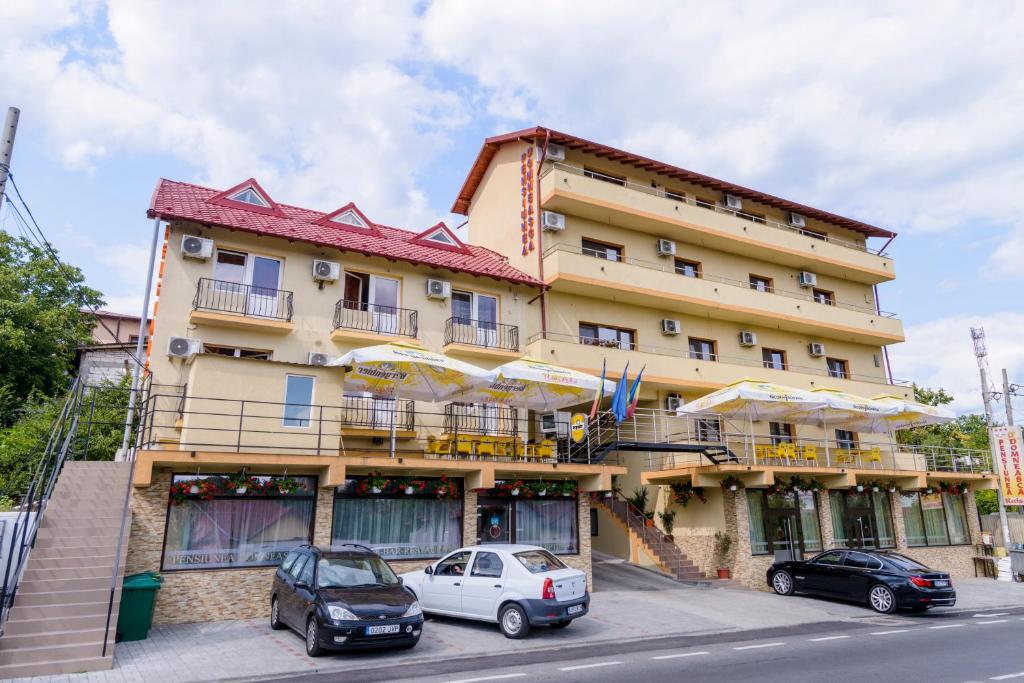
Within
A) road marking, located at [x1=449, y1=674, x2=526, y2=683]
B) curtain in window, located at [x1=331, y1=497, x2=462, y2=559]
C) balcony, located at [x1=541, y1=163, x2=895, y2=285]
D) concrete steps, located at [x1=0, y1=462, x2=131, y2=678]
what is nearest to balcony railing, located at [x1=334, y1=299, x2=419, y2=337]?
curtain in window, located at [x1=331, y1=497, x2=462, y2=559]

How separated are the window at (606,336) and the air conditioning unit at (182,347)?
12.7 meters

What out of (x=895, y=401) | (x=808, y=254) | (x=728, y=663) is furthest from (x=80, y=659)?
(x=808, y=254)

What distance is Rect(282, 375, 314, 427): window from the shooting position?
1481cm

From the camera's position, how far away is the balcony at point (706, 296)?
Answer: 23.2m

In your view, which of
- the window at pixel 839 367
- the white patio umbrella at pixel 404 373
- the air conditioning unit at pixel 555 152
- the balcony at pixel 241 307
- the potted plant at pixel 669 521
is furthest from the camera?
the window at pixel 839 367

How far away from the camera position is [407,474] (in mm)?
15594

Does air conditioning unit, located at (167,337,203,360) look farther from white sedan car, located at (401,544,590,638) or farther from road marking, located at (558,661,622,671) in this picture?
road marking, located at (558,661,622,671)

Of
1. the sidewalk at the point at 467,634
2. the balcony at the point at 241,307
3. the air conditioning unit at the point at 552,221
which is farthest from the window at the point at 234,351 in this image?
the air conditioning unit at the point at 552,221

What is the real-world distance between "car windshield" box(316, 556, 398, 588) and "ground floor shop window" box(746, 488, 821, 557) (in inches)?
521

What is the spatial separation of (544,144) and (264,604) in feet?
60.3

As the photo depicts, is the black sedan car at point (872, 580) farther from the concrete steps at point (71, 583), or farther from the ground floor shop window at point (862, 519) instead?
the concrete steps at point (71, 583)

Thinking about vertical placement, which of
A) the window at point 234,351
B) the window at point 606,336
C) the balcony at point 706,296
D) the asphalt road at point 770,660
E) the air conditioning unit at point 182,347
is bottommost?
the asphalt road at point 770,660

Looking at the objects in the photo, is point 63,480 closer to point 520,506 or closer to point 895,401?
point 520,506

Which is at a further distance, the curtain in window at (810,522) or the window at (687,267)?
the window at (687,267)
